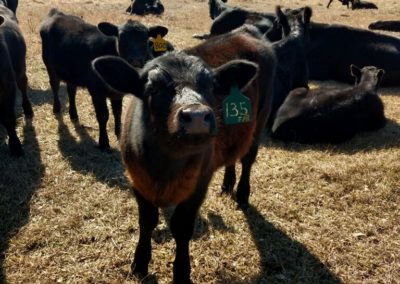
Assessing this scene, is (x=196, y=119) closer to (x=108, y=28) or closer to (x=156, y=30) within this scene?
(x=108, y=28)

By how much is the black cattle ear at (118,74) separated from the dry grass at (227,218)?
177 cm

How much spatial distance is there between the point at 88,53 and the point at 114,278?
366 centimetres

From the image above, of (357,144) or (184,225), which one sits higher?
(184,225)

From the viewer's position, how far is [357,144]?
6480mm

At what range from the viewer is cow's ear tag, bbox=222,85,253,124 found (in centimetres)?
352

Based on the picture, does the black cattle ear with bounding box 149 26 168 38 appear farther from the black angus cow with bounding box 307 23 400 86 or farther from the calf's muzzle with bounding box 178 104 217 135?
the black angus cow with bounding box 307 23 400 86

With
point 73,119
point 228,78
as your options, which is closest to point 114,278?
point 228,78

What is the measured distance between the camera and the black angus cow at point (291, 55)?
7868mm

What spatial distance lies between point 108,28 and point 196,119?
13.9ft

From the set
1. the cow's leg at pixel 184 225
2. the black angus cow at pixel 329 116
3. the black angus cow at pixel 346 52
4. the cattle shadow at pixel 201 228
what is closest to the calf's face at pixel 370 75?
the black angus cow at pixel 329 116

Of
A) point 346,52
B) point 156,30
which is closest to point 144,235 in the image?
point 156,30

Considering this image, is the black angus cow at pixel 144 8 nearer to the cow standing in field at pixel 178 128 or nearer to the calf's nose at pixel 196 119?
the cow standing in field at pixel 178 128

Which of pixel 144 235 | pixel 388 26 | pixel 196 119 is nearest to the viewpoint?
pixel 196 119

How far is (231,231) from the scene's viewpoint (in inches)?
179
